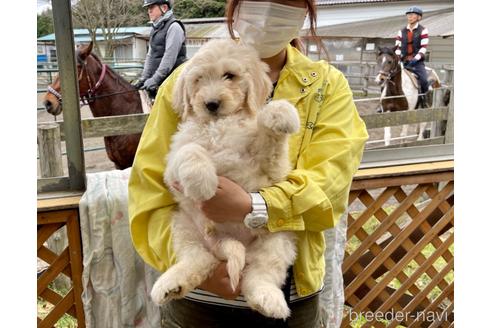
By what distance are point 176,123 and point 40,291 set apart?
1.15m

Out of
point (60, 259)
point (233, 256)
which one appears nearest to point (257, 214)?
point (233, 256)

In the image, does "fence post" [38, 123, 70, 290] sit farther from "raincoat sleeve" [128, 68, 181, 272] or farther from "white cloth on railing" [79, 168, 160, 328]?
"raincoat sleeve" [128, 68, 181, 272]

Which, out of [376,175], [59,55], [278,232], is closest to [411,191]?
[376,175]

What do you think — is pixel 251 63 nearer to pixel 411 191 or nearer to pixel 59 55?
pixel 59 55

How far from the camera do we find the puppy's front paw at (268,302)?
105 centimetres

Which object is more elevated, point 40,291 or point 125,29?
point 125,29

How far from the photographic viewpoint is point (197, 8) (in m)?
2.22

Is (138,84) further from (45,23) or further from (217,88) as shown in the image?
(217,88)

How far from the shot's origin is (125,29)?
7.17 ft

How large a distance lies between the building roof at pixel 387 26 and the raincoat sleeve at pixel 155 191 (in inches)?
50.2

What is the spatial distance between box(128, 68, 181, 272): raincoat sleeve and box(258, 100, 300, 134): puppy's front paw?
1.02 feet

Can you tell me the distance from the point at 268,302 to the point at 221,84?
1.94 ft

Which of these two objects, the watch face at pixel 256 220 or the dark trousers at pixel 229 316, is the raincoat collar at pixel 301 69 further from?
the dark trousers at pixel 229 316

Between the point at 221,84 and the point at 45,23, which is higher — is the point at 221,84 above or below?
below
